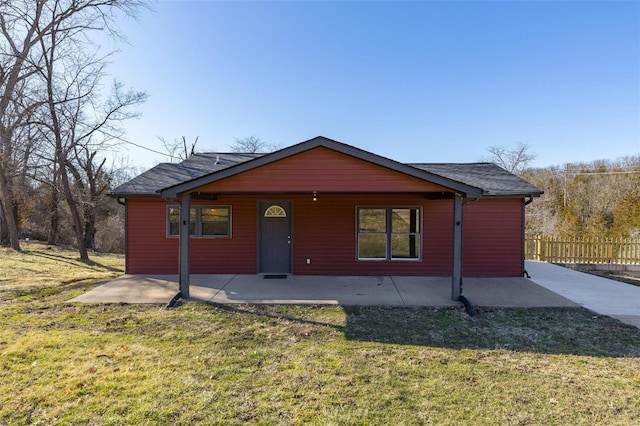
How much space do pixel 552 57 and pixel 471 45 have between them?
117 inches

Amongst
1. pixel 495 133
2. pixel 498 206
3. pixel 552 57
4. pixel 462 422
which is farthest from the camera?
pixel 495 133

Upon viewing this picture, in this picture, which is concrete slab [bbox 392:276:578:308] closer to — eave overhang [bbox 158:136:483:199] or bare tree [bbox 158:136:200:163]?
eave overhang [bbox 158:136:483:199]

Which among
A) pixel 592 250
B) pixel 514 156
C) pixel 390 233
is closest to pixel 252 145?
pixel 514 156

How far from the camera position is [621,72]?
1229 cm

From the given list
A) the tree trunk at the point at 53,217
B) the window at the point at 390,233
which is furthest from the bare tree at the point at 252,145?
the window at the point at 390,233

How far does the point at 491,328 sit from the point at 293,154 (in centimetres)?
459

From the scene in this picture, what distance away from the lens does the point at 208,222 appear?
852 centimetres

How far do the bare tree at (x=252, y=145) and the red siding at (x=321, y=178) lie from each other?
2734 cm

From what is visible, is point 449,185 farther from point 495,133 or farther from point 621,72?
point 495,133

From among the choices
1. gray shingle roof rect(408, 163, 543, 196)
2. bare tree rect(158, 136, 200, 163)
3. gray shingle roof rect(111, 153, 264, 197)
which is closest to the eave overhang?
gray shingle roof rect(111, 153, 264, 197)

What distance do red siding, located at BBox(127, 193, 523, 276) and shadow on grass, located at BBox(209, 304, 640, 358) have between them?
2796mm

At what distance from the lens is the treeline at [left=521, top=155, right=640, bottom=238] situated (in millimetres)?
20344

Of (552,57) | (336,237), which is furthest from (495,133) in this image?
(336,237)

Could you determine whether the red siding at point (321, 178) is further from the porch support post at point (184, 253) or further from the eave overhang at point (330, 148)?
the porch support post at point (184, 253)
